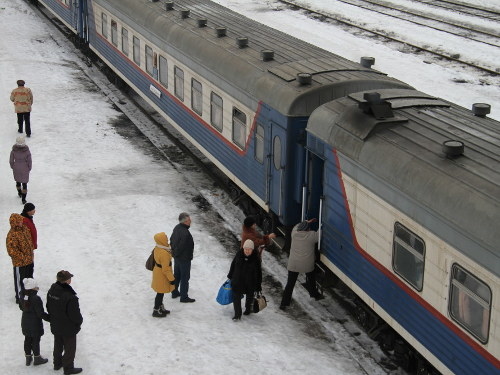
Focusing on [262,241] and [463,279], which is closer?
[463,279]

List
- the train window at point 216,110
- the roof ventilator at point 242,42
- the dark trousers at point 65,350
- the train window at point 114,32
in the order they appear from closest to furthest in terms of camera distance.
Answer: the dark trousers at point 65,350
the roof ventilator at point 242,42
the train window at point 216,110
the train window at point 114,32

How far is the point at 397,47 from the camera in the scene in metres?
30.0

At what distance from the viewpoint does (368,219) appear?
10484mm

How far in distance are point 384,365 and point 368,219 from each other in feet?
6.77

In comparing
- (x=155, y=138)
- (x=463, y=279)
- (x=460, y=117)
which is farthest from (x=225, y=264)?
(x=155, y=138)

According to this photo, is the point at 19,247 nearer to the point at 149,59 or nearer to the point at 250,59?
the point at 250,59

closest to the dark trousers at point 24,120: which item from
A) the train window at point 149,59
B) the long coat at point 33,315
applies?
the train window at point 149,59

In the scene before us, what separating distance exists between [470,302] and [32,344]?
5.53m

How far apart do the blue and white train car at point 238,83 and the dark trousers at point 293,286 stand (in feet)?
3.49

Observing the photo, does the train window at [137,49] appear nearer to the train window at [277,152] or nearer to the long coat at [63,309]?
the train window at [277,152]

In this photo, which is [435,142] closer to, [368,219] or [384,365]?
[368,219]

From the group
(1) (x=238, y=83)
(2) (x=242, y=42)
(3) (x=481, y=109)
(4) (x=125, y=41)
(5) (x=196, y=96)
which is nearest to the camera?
(3) (x=481, y=109)

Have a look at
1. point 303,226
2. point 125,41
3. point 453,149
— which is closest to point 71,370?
point 303,226

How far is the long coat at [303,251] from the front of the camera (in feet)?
38.3
